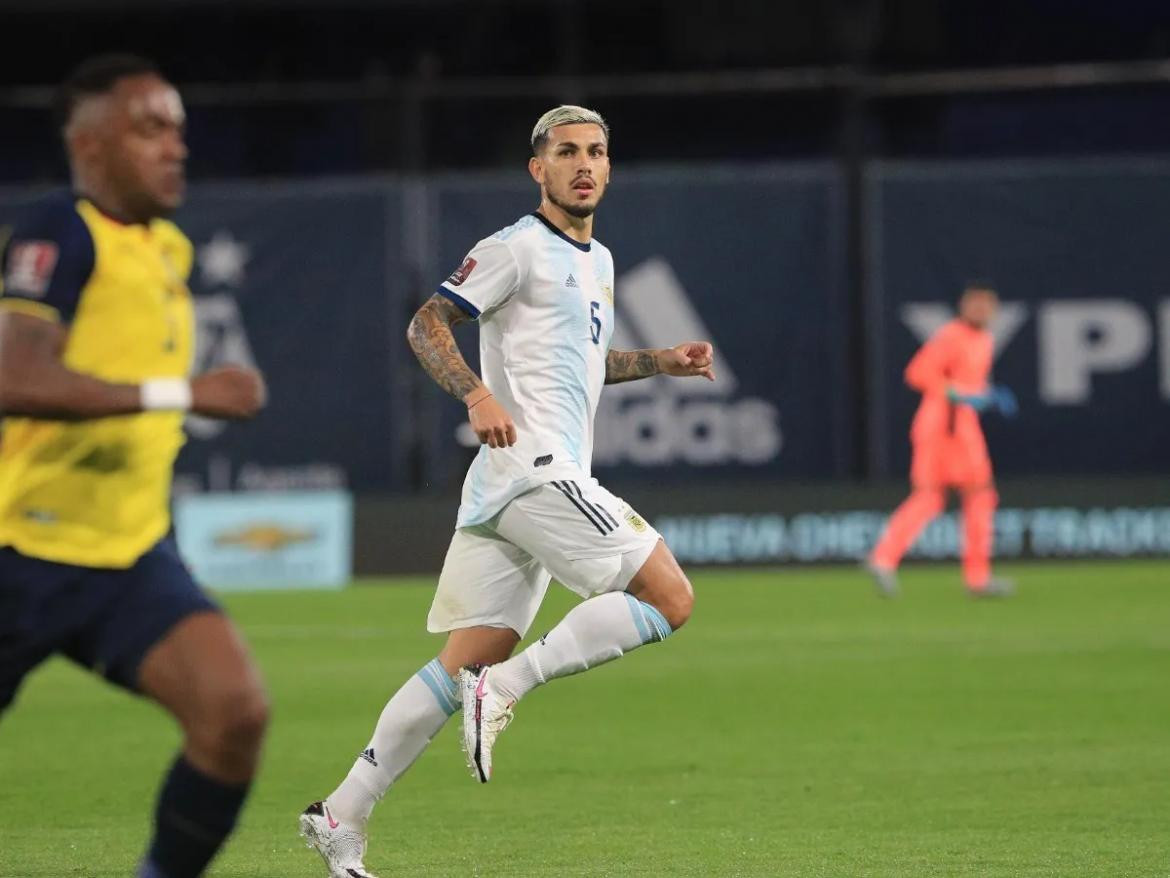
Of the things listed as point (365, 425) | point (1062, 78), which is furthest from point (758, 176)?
point (365, 425)

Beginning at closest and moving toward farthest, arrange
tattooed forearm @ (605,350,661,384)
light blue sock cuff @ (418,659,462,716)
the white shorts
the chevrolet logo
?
light blue sock cuff @ (418,659,462,716)
the white shorts
tattooed forearm @ (605,350,661,384)
the chevrolet logo

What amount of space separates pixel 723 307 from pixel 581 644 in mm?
12968

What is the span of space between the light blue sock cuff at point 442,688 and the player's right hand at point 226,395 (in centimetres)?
205

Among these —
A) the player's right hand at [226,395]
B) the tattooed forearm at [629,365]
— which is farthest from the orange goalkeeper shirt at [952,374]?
the player's right hand at [226,395]

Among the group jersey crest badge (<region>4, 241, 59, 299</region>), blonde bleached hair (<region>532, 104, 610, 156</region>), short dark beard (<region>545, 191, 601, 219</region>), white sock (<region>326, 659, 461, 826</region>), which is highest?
blonde bleached hair (<region>532, 104, 610, 156</region>)

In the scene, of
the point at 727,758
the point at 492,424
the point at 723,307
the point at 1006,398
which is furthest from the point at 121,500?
the point at 723,307

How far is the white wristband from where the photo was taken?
4785 mm

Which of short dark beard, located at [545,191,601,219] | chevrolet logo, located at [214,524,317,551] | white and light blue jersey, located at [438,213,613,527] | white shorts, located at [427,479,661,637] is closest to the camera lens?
white shorts, located at [427,479,661,637]

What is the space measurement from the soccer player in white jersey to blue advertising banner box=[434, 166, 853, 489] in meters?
12.0

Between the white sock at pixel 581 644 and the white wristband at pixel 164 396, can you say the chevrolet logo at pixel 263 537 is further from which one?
the white wristband at pixel 164 396

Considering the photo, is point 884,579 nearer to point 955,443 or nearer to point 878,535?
point 955,443

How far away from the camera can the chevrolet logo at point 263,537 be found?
63.2 feet

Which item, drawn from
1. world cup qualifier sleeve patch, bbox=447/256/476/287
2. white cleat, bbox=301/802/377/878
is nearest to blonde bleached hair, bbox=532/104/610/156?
world cup qualifier sleeve patch, bbox=447/256/476/287

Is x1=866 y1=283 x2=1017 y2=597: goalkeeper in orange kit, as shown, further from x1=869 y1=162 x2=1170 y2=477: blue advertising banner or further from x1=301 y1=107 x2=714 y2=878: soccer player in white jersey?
x1=301 y1=107 x2=714 y2=878: soccer player in white jersey
